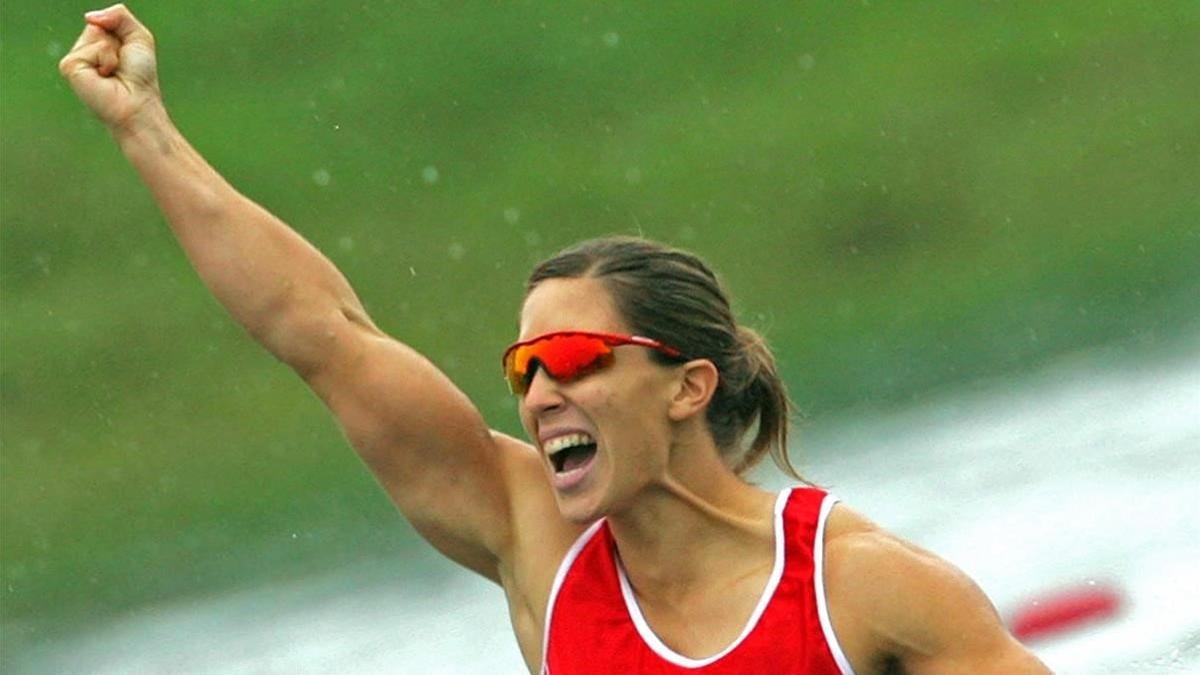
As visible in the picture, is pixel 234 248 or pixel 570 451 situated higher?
pixel 234 248

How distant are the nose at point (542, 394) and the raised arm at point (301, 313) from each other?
13 cm

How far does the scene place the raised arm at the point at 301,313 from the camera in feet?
12.4

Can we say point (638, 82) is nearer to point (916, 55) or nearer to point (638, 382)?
point (916, 55)

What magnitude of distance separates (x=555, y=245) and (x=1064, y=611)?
424 cm

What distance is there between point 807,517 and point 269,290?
76 centimetres

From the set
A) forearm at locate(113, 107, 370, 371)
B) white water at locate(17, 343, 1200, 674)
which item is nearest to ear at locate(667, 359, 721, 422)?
forearm at locate(113, 107, 370, 371)

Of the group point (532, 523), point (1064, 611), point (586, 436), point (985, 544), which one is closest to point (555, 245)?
point (985, 544)

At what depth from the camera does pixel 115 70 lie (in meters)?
3.79

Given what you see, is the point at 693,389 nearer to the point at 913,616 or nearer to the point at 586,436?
the point at 586,436

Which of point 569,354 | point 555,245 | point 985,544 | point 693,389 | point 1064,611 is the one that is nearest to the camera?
point 569,354

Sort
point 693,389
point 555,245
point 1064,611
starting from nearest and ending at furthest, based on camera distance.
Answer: point 693,389 < point 1064,611 < point 555,245

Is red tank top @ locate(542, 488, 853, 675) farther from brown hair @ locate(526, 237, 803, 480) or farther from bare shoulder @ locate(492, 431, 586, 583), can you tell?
brown hair @ locate(526, 237, 803, 480)

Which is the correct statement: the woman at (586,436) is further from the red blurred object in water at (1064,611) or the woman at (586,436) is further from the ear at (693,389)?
the red blurred object in water at (1064,611)

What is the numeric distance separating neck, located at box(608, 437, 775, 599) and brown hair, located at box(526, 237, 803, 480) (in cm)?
8
